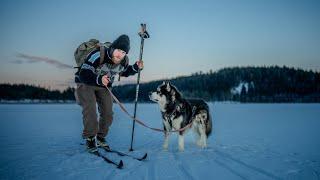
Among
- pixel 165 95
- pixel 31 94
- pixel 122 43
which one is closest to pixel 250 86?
pixel 31 94

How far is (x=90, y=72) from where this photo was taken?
4965 mm

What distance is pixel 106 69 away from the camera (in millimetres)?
5461

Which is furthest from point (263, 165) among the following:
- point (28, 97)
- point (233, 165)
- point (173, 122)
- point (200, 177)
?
point (28, 97)

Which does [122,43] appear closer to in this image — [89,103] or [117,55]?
[117,55]

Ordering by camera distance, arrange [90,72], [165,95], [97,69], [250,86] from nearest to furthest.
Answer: [90,72]
[97,69]
[165,95]
[250,86]

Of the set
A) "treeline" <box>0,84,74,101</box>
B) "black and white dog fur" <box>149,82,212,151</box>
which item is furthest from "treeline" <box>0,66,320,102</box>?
"black and white dog fur" <box>149,82,212,151</box>

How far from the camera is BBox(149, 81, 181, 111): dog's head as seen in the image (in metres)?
6.35

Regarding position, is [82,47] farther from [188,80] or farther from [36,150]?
[188,80]

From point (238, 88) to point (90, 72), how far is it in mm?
134725

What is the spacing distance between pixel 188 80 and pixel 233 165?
416 ft

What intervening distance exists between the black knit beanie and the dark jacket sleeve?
38cm

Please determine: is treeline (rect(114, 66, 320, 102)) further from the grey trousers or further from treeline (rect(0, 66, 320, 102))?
the grey trousers

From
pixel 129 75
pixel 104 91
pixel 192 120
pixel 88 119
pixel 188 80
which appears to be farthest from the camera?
pixel 188 80

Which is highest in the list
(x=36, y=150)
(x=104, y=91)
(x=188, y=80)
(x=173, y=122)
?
(x=188, y=80)
